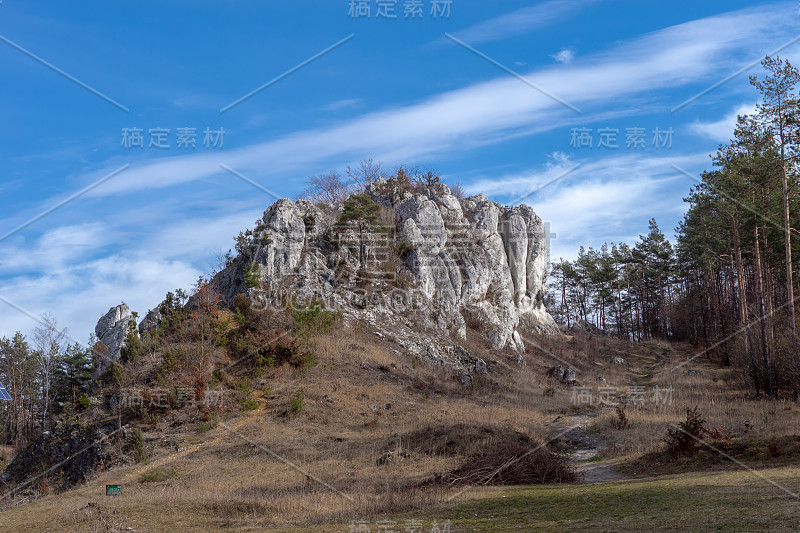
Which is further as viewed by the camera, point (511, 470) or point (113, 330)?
point (113, 330)

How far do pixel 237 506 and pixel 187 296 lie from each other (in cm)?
2206

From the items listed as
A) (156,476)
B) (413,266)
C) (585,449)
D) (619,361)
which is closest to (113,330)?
(156,476)

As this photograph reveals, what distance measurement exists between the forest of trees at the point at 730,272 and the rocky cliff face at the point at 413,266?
1574 cm

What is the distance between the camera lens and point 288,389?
28.2 meters

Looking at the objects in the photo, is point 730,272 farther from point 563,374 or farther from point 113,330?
point 113,330

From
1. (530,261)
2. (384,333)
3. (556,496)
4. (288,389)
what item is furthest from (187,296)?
(530,261)

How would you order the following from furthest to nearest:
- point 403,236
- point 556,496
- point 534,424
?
point 403,236
point 534,424
point 556,496

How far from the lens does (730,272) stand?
49.5m

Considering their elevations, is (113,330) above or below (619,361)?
above

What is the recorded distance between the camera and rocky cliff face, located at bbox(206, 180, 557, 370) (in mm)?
38375

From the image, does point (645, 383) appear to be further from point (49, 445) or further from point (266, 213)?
point (49, 445)

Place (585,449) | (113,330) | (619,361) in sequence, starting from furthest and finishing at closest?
(619,361) < (113,330) < (585,449)

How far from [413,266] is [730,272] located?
86.5 ft

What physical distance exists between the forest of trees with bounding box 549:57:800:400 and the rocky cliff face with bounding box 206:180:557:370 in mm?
15737
